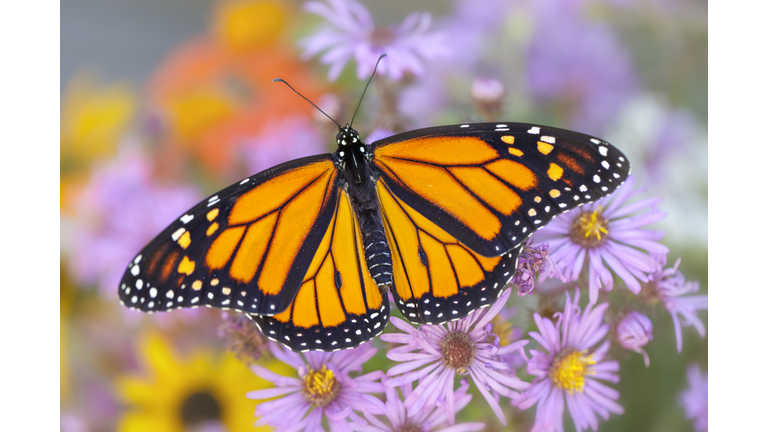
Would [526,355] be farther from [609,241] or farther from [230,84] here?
[230,84]

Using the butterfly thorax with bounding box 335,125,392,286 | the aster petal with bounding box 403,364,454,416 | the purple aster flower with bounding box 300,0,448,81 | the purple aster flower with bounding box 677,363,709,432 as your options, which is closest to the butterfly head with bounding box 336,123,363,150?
the butterfly thorax with bounding box 335,125,392,286

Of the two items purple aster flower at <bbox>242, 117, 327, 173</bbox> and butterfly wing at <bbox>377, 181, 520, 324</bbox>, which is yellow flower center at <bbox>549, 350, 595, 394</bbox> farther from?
purple aster flower at <bbox>242, 117, 327, 173</bbox>

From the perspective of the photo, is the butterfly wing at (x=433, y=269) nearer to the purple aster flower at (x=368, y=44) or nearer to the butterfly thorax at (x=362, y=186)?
the butterfly thorax at (x=362, y=186)

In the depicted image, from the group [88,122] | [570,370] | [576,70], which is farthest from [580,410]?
[88,122]
